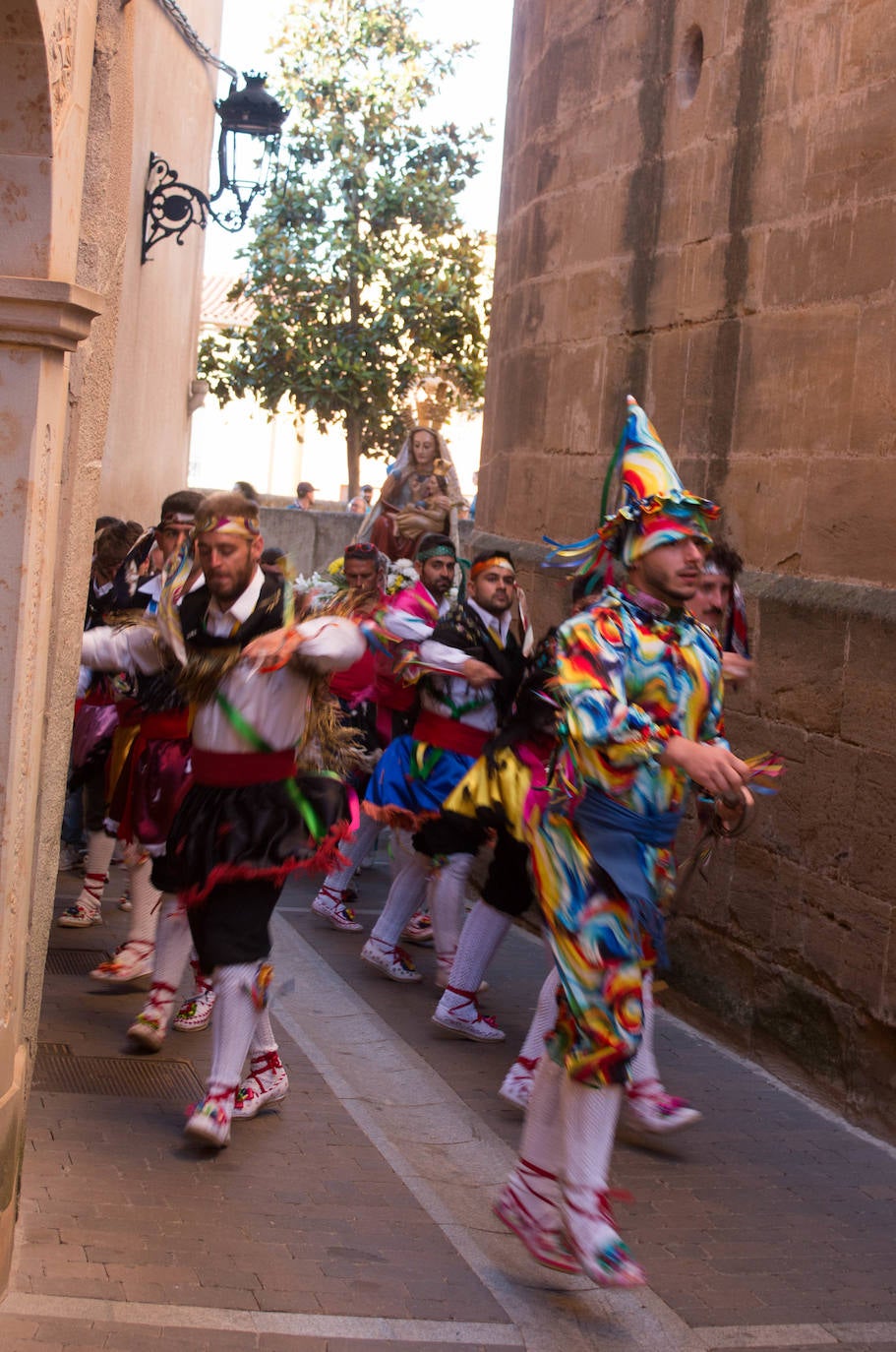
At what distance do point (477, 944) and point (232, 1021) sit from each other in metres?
1.75

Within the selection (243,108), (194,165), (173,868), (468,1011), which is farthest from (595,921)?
(194,165)

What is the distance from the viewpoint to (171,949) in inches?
241

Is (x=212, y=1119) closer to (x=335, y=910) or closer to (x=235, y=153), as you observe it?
(x=335, y=910)

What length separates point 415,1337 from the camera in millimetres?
4055

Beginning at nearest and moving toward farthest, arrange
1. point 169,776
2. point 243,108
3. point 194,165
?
point 169,776, point 243,108, point 194,165

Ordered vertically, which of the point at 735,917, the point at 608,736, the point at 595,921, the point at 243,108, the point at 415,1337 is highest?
the point at 243,108

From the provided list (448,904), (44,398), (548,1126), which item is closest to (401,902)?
(448,904)

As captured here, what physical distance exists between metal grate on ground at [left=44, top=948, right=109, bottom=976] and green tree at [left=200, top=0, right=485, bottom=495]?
55.5 feet

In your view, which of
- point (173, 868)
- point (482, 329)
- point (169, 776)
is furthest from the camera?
point (482, 329)

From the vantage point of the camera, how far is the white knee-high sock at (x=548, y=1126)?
14.7ft

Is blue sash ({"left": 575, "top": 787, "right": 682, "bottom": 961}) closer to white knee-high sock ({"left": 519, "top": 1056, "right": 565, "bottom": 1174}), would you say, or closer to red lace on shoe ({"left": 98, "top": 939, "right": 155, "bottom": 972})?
white knee-high sock ({"left": 519, "top": 1056, "right": 565, "bottom": 1174})

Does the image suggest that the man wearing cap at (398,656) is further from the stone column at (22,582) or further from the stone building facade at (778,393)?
the stone column at (22,582)

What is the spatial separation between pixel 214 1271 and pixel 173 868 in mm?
1628

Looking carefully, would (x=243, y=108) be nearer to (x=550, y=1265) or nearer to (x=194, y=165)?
(x=194, y=165)
